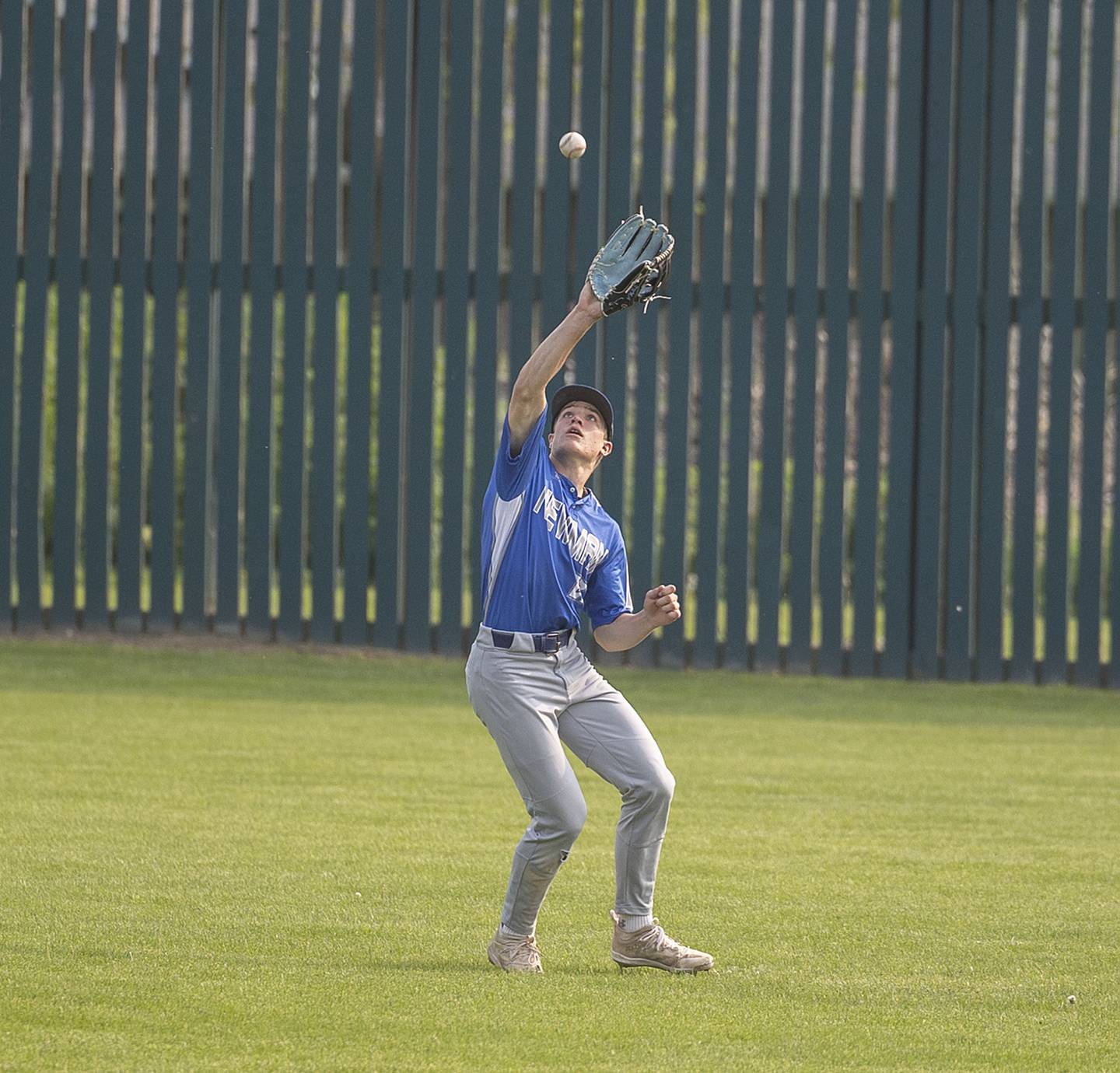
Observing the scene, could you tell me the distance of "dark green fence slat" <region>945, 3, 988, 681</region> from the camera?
13492mm

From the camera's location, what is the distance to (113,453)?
14305mm

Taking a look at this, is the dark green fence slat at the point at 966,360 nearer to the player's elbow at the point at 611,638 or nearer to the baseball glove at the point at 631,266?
the player's elbow at the point at 611,638

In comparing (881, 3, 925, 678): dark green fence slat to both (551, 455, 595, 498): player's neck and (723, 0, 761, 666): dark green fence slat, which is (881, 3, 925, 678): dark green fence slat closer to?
(723, 0, 761, 666): dark green fence slat

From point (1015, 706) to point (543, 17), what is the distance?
8.75 meters

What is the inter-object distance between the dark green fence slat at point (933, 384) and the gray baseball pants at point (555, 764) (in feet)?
28.5

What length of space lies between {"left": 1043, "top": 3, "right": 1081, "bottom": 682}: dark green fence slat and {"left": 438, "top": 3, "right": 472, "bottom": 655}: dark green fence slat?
405cm

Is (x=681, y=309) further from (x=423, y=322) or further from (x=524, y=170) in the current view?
(x=423, y=322)

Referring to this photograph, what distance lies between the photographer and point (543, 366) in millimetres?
4859

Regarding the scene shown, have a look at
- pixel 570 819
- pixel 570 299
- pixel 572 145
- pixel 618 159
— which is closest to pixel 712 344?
pixel 570 299

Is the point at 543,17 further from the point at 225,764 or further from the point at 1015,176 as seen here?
the point at 225,764

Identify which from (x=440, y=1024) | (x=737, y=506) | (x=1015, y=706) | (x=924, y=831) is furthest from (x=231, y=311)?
(x=440, y=1024)

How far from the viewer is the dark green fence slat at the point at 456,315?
45.3 ft

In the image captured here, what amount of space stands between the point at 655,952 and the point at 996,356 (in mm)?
9399

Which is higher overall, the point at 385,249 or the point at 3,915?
the point at 385,249
